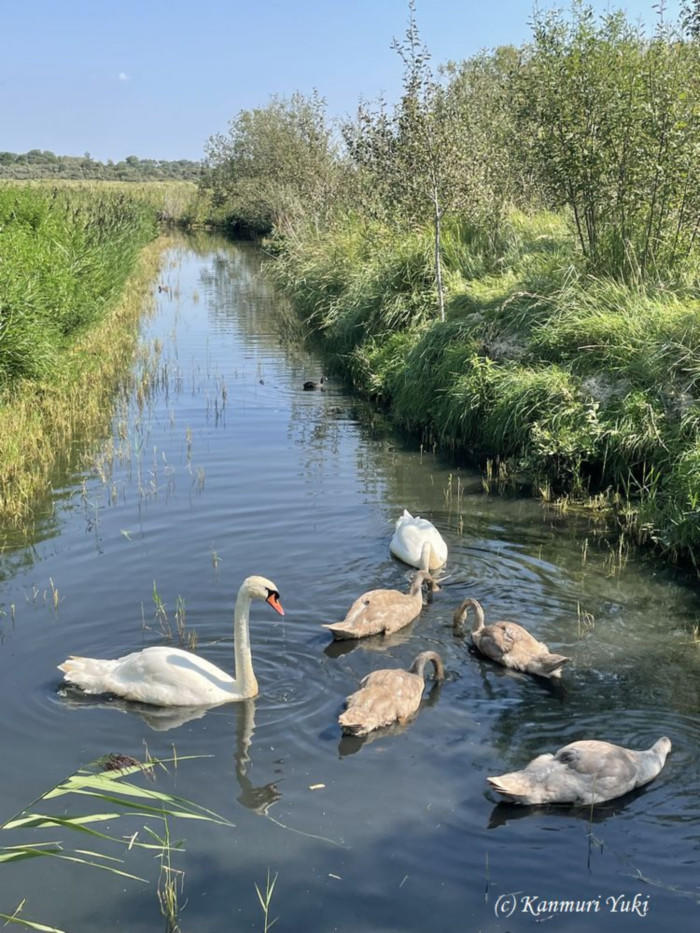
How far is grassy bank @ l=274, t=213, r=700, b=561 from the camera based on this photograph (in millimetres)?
11875

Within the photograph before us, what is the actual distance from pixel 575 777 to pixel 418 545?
423 centimetres

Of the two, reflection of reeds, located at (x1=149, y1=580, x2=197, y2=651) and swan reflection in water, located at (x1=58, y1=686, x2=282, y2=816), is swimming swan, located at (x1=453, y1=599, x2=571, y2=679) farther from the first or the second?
reflection of reeds, located at (x1=149, y1=580, x2=197, y2=651)

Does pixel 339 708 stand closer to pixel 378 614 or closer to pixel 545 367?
pixel 378 614

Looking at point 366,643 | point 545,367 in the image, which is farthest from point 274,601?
point 545,367

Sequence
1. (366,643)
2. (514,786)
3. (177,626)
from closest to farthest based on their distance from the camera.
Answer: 1. (514,786)
2. (366,643)
3. (177,626)

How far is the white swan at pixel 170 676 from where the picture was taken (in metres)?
7.31

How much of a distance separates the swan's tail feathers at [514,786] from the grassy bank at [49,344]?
7616 mm

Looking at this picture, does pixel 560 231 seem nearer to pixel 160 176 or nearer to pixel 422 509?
pixel 422 509

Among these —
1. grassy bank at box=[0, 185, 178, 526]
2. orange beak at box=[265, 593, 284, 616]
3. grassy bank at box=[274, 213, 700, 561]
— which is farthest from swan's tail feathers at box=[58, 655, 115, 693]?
grassy bank at box=[274, 213, 700, 561]

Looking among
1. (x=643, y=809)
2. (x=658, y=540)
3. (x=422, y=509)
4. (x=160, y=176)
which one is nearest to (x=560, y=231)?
(x=422, y=509)

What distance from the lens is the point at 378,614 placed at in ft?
28.3

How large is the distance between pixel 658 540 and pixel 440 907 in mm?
6165

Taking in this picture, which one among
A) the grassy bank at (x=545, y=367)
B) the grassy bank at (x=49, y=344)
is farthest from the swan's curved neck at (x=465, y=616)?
the grassy bank at (x=49, y=344)

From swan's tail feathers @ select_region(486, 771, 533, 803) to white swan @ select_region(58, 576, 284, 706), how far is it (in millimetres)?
2209
